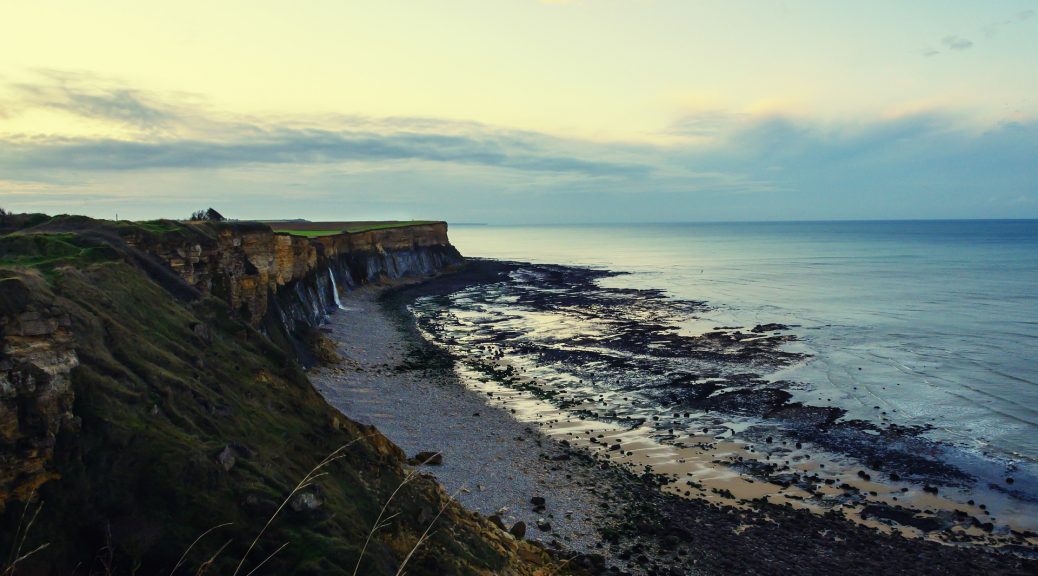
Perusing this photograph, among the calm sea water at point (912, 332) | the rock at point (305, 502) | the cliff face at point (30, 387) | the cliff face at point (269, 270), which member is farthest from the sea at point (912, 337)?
the cliff face at point (30, 387)

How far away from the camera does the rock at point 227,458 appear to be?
40.9 feet

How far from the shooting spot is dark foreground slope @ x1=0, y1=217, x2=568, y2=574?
1042 cm

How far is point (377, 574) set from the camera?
11773mm

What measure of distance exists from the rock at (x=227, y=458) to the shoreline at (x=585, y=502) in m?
4.93

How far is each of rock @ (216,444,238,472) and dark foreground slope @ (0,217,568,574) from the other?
33 mm

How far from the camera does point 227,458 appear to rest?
12.6m

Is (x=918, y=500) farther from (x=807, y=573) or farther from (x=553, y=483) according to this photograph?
(x=553, y=483)

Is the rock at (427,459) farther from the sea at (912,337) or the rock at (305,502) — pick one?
the sea at (912,337)

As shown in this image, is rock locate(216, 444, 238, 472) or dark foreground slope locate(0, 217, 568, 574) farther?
rock locate(216, 444, 238, 472)

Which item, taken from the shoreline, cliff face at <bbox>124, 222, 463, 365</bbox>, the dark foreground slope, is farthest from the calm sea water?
cliff face at <bbox>124, 222, 463, 365</bbox>

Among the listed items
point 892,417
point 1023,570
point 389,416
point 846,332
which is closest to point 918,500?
point 1023,570

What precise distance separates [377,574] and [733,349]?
136ft

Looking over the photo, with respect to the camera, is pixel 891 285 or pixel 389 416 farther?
pixel 891 285

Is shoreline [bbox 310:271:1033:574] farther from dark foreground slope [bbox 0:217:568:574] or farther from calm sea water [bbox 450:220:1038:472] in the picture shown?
calm sea water [bbox 450:220:1038:472]
